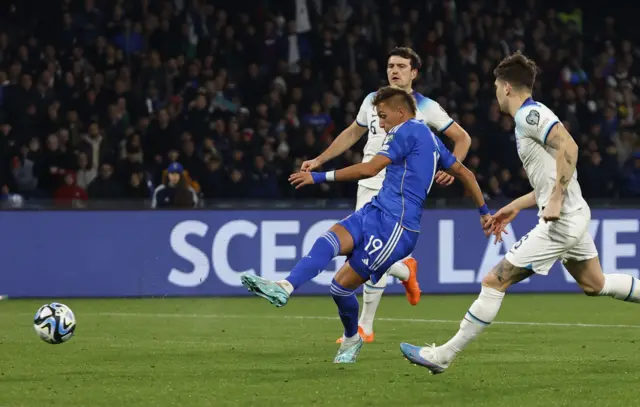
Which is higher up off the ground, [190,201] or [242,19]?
[242,19]

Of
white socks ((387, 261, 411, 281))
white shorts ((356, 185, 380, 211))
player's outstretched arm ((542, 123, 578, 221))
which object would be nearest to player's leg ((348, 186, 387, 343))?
white shorts ((356, 185, 380, 211))

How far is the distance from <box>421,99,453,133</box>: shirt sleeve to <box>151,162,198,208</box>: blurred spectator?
239 inches

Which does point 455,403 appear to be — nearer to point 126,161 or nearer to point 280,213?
point 280,213

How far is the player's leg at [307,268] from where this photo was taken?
8.24 metres

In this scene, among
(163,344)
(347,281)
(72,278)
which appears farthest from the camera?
(72,278)

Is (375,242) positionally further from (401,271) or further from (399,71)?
(401,271)

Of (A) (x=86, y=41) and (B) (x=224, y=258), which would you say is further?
(A) (x=86, y=41)

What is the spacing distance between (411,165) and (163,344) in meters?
2.95

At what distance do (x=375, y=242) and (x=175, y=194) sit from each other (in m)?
8.47

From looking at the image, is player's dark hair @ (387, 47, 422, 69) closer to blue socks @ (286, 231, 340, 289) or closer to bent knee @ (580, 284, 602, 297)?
blue socks @ (286, 231, 340, 289)

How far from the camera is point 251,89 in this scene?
20672mm

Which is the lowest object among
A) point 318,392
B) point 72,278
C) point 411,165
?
point 72,278

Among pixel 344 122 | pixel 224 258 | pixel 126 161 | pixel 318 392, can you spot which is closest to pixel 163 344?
pixel 318 392

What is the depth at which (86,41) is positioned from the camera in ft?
67.5
